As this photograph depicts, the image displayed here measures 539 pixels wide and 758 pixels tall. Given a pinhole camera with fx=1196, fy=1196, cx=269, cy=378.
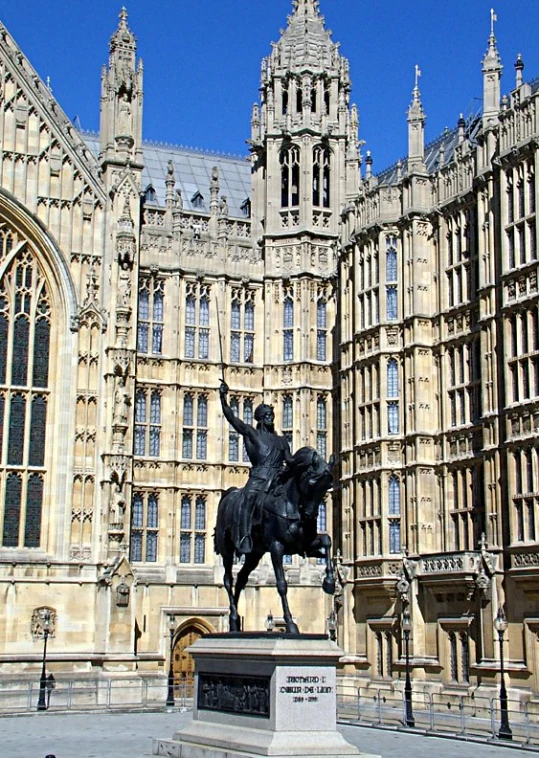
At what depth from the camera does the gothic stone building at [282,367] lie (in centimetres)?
4125

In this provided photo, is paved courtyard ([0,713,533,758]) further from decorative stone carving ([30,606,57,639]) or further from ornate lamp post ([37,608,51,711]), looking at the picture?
decorative stone carving ([30,606,57,639])

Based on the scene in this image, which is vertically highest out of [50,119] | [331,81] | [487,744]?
[331,81]

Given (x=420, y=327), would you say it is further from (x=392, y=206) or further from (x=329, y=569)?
(x=329, y=569)

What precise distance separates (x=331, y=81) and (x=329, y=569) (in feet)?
117

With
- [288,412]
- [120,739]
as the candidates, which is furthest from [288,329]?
[120,739]

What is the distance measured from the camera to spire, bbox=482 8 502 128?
4316 cm

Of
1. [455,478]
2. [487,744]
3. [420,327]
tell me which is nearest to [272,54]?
[420,327]

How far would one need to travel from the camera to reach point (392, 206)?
47.9m

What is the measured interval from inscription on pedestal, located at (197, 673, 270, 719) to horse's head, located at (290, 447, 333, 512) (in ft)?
11.8

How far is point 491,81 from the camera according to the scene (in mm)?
43594

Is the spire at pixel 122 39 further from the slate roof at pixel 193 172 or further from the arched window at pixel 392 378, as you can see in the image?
the arched window at pixel 392 378

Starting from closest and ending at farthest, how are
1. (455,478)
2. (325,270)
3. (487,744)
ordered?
(487,744), (455,478), (325,270)

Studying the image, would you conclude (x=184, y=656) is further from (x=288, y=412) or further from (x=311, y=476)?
(x=311, y=476)

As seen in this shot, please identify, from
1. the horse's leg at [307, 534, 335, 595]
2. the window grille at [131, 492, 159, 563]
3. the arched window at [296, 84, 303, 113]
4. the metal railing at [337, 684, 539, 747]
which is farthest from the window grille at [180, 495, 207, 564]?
the horse's leg at [307, 534, 335, 595]
